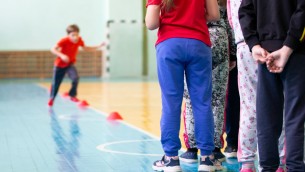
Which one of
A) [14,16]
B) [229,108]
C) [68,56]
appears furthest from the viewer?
[14,16]

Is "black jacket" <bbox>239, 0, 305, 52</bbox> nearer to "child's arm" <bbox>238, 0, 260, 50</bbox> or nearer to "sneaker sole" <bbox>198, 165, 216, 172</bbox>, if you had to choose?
"child's arm" <bbox>238, 0, 260, 50</bbox>

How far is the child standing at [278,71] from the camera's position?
362 centimetres

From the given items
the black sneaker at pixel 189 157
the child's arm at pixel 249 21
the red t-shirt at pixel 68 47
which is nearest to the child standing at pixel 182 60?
the black sneaker at pixel 189 157

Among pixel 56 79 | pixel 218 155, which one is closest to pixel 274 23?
pixel 218 155

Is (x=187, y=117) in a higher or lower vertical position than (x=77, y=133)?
higher

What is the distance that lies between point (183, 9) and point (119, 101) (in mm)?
7627

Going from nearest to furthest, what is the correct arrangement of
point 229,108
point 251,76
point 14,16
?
point 251,76 < point 229,108 < point 14,16

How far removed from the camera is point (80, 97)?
1300 cm

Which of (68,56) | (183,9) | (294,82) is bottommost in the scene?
(68,56)

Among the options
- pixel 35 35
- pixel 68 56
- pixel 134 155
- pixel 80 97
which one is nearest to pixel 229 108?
pixel 134 155

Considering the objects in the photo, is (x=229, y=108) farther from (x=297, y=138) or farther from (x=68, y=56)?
(x=68, y=56)

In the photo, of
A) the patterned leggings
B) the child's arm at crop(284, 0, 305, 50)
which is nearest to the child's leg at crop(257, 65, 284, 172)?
the child's arm at crop(284, 0, 305, 50)

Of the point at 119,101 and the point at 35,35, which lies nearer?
the point at 119,101

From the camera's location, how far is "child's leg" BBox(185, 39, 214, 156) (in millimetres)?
4641
